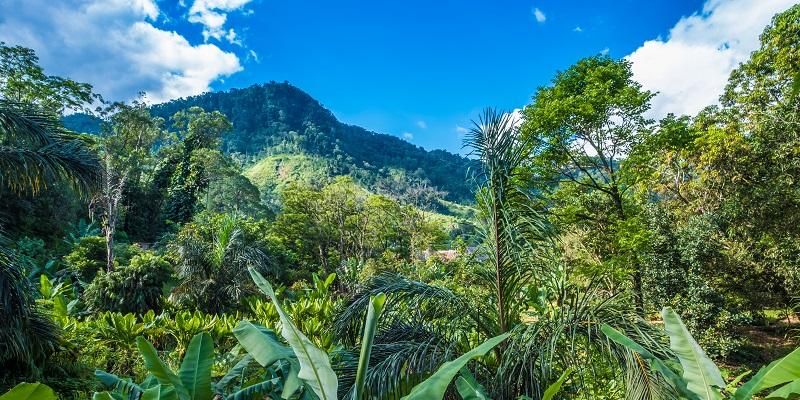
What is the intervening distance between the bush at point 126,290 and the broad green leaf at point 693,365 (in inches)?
439

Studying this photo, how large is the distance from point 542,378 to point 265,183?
67625 millimetres

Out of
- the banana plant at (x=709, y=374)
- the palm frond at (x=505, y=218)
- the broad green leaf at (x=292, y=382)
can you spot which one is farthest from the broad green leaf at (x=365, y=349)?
the palm frond at (x=505, y=218)

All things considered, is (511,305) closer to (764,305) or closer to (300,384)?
(300,384)

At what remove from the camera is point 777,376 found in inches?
61.3

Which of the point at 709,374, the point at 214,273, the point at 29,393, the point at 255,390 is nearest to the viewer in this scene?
the point at 29,393

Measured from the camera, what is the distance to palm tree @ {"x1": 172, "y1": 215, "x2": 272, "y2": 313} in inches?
431

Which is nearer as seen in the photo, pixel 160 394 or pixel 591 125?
pixel 160 394

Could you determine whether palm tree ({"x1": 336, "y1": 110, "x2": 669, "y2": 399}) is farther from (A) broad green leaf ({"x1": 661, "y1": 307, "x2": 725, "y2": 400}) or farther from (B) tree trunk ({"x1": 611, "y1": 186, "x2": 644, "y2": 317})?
(B) tree trunk ({"x1": 611, "y1": 186, "x2": 644, "y2": 317})

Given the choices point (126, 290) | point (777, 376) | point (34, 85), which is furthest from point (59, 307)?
point (34, 85)

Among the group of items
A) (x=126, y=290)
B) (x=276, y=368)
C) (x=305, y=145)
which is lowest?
(x=126, y=290)

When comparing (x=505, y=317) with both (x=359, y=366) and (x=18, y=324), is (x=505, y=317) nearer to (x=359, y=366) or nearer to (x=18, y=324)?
(x=359, y=366)

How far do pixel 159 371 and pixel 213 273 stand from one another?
32.9ft

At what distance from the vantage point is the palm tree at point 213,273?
10938 millimetres

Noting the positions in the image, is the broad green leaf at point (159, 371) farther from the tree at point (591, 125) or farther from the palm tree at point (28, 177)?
the tree at point (591, 125)
